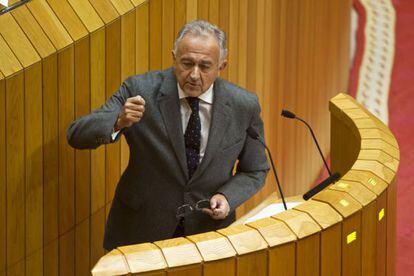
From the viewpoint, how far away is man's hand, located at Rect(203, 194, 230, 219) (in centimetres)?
277

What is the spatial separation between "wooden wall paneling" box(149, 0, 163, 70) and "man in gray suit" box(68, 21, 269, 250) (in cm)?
61

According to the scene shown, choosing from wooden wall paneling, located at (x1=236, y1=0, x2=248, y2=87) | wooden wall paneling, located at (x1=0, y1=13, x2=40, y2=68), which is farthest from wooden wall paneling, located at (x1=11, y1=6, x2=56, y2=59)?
wooden wall paneling, located at (x1=236, y1=0, x2=248, y2=87)

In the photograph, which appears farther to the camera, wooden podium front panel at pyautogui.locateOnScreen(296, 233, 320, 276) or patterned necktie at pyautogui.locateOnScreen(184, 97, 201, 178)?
patterned necktie at pyautogui.locateOnScreen(184, 97, 201, 178)

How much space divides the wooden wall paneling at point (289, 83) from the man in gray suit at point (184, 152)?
77.5 inches

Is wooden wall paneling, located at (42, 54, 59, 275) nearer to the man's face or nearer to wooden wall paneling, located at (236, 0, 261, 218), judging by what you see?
the man's face

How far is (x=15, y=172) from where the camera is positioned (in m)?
3.05

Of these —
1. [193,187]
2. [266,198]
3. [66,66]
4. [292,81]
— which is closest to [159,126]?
[193,187]

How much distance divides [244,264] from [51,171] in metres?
1.17

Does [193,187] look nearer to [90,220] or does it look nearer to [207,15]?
[90,220]

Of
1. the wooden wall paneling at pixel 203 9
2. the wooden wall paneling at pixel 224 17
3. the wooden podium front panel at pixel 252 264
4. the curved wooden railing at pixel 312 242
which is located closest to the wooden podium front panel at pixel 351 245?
the curved wooden railing at pixel 312 242

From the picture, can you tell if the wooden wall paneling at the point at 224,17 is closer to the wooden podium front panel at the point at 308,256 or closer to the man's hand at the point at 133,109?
the man's hand at the point at 133,109

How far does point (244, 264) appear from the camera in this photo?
2164 mm

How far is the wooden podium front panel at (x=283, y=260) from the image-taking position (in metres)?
2.22

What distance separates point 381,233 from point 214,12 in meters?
1.57
